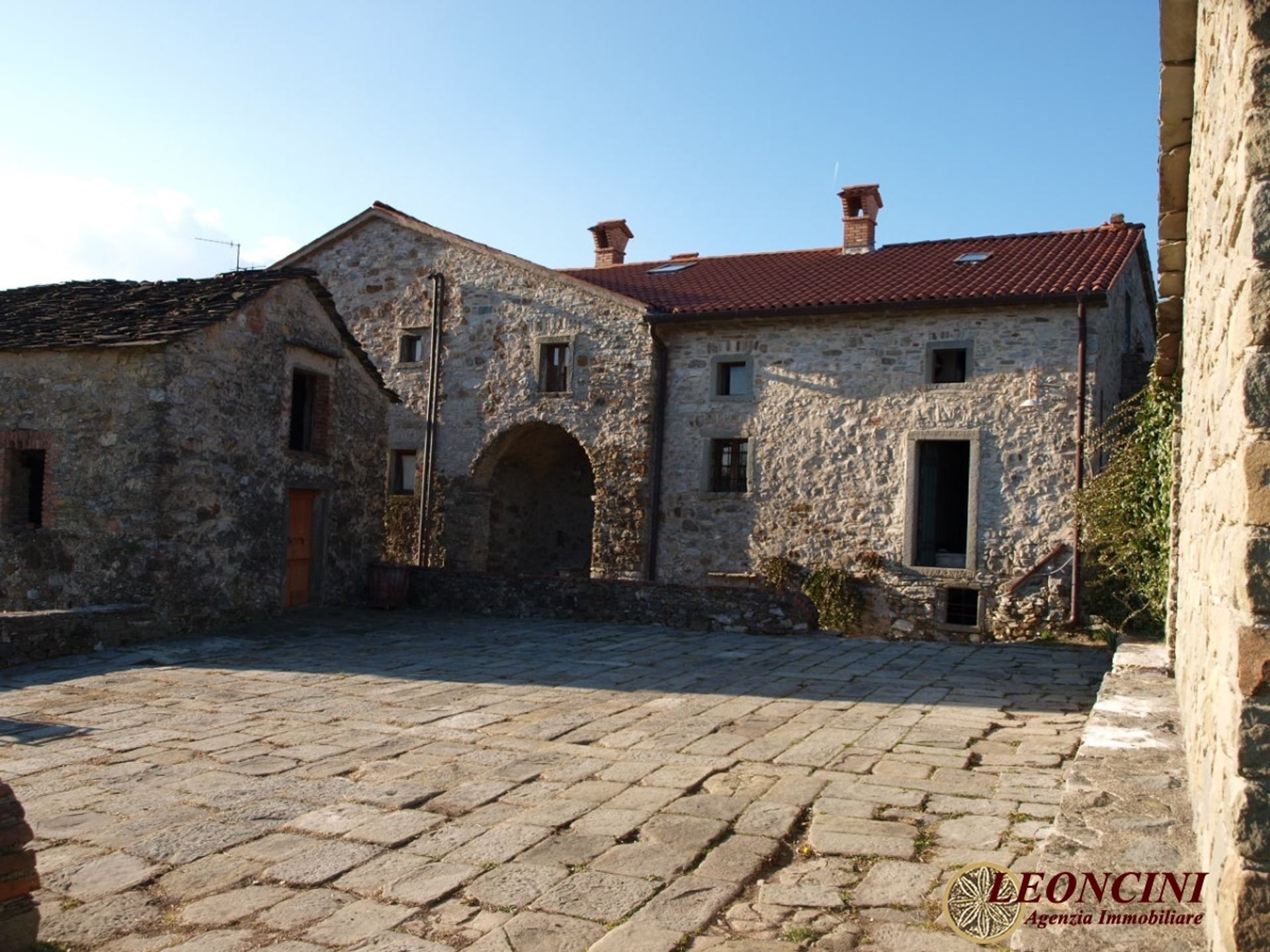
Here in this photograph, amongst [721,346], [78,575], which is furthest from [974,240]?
[78,575]

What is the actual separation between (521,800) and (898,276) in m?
14.4

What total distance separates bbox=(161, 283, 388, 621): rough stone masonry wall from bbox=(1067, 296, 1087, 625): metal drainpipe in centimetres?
1028

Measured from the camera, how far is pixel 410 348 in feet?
65.9

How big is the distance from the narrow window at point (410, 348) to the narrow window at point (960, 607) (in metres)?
10.9

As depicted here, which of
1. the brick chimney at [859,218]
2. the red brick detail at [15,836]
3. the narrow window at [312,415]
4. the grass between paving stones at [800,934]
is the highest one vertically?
the brick chimney at [859,218]

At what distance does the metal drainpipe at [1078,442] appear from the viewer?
14.5 m

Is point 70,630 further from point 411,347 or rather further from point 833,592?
point 411,347

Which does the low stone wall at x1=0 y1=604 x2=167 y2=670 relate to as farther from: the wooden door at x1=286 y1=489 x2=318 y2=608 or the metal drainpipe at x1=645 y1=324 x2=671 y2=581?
the metal drainpipe at x1=645 y1=324 x2=671 y2=581

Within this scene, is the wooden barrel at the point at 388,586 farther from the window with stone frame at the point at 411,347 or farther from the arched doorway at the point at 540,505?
the window with stone frame at the point at 411,347

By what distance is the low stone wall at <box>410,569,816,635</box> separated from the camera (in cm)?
1259

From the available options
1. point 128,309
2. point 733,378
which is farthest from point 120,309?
point 733,378

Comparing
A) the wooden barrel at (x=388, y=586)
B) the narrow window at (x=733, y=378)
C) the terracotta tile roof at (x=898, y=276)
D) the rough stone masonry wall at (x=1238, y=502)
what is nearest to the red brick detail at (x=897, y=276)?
the terracotta tile roof at (x=898, y=276)

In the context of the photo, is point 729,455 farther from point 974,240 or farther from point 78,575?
point 78,575

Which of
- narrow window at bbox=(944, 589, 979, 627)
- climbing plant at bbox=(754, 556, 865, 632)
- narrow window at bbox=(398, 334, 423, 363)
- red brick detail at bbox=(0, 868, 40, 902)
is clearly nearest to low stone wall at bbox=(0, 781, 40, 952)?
red brick detail at bbox=(0, 868, 40, 902)
